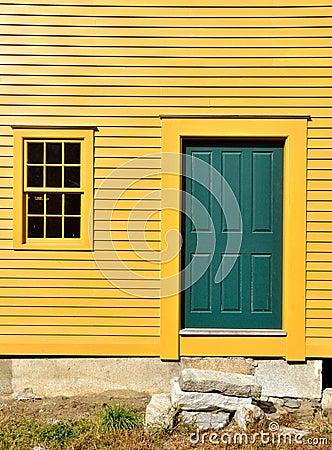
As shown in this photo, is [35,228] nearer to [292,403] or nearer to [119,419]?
[119,419]

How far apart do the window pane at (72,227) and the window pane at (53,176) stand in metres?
0.42

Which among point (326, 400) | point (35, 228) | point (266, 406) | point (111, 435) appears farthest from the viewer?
point (35, 228)

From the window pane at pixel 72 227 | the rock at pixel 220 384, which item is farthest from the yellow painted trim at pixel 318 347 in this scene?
the window pane at pixel 72 227

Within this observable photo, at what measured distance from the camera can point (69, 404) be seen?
6832 millimetres

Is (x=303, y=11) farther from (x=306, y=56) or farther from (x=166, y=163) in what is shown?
(x=166, y=163)

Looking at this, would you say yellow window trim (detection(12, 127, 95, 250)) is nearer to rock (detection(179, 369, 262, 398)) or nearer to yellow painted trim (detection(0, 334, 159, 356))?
yellow painted trim (detection(0, 334, 159, 356))

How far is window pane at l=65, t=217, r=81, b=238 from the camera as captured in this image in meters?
6.94

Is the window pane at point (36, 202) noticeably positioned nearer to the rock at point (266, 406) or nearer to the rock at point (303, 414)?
the rock at point (266, 406)

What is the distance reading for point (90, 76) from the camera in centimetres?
684

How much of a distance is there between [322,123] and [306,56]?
0.77 m

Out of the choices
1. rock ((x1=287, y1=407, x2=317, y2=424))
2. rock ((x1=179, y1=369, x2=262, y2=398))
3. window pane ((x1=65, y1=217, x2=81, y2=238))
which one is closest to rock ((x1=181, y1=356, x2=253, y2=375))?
rock ((x1=179, y1=369, x2=262, y2=398))

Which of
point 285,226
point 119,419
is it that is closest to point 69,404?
point 119,419

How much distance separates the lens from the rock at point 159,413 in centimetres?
616

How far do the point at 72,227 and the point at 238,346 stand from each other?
2.32 metres
